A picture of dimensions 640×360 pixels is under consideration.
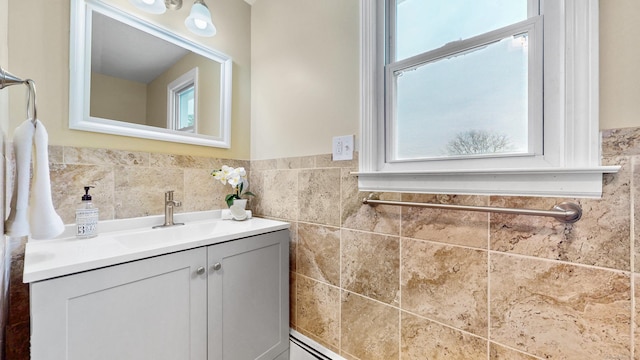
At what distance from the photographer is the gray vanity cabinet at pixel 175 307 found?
737 millimetres

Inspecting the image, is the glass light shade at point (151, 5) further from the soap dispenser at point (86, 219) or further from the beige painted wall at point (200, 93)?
the soap dispenser at point (86, 219)

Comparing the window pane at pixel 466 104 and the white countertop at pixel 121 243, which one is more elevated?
the window pane at pixel 466 104

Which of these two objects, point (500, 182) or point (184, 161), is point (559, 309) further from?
point (184, 161)

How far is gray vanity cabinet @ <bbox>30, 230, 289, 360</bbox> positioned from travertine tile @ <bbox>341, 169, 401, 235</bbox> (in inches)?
16.9

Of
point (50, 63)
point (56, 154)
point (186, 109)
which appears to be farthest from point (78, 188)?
point (186, 109)

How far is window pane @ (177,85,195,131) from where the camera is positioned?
150cm

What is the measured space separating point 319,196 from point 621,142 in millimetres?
1116

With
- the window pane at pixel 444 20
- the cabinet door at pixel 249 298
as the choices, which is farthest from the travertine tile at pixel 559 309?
the cabinet door at pixel 249 298

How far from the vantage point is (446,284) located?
0.99 meters

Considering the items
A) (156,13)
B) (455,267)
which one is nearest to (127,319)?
(455,267)

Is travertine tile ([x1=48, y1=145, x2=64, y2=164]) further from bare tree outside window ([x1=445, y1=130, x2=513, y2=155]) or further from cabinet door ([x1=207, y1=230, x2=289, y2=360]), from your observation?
bare tree outside window ([x1=445, y1=130, x2=513, y2=155])

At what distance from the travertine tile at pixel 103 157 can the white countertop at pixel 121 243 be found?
0.97 feet

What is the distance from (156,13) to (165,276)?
134 cm

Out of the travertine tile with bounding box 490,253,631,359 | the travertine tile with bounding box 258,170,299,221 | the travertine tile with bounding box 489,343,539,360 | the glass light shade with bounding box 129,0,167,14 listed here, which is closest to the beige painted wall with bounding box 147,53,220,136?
the glass light shade with bounding box 129,0,167,14
